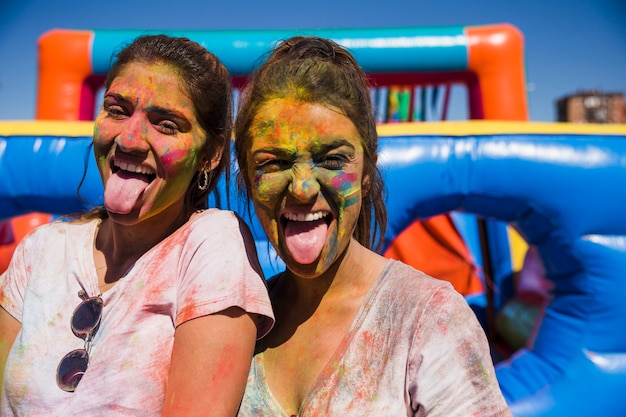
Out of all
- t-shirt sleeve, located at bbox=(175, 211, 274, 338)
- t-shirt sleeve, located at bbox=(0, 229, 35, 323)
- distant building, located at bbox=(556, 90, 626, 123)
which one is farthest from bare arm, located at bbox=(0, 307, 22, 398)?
distant building, located at bbox=(556, 90, 626, 123)

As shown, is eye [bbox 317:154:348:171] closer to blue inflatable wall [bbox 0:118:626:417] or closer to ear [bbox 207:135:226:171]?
ear [bbox 207:135:226:171]

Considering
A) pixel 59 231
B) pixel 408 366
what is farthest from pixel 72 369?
pixel 408 366

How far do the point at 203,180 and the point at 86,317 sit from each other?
1.35ft

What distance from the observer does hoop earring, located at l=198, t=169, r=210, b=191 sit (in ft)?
4.31

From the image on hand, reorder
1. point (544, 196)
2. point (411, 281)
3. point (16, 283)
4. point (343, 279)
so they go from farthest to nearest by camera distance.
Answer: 1. point (544, 196)
2. point (16, 283)
3. point (343, 279)
4. point (411, 281)

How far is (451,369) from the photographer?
925 millimetres

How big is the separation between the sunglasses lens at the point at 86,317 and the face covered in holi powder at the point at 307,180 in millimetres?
389

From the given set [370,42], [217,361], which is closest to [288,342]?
Answer: [217,361]

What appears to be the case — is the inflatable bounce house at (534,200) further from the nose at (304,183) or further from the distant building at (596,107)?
the distant building at (596,107)

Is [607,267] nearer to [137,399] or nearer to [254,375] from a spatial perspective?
[254,375]

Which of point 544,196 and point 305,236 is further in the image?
point 544,196

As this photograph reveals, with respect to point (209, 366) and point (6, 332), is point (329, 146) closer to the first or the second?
point (209, 366)

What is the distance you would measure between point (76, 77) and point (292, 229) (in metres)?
3.40

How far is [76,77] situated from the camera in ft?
12.8
